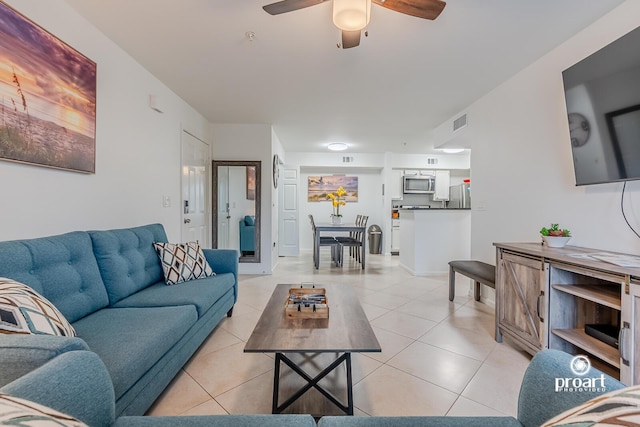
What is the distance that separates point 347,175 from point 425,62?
4699mm

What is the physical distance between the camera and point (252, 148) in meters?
4.55

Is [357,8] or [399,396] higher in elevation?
[357,8]

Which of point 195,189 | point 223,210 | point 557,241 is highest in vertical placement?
point 195,189

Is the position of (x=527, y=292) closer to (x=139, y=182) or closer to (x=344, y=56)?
(x=344, y=56)

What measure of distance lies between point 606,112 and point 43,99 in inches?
137

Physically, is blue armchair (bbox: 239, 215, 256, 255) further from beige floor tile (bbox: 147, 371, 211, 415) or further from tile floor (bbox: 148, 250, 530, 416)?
beige floor tile (bbox: 147, 371, 211, 415)

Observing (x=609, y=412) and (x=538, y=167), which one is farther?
(x=538, y=167)

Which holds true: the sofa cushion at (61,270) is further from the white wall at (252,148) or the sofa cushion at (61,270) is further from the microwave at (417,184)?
the microwave at (417,184)

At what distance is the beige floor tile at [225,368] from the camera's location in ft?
5.75

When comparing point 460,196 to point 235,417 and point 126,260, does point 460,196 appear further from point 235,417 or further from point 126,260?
point 235,417

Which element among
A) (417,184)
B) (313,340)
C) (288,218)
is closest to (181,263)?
(313,340)

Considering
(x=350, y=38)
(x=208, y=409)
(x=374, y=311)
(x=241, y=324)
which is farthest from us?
(x=374, y=311)

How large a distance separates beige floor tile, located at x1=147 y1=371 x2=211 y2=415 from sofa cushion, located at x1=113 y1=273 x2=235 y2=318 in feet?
1.33

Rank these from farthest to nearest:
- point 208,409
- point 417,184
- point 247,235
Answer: point 417,184 → point 247,235 → point 208,409
